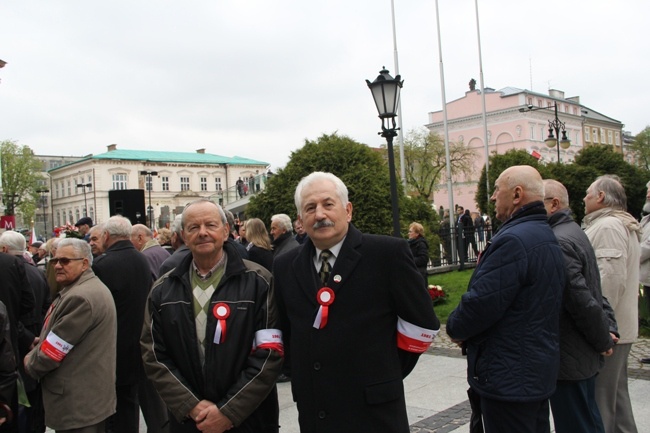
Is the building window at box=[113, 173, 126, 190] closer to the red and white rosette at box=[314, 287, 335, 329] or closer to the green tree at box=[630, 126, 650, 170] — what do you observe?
the green tree at box=[630, 126, 650, 170]

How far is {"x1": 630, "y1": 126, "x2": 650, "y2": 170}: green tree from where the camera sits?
78.4m

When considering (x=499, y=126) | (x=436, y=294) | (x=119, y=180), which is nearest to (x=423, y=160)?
(x=499, y=126)

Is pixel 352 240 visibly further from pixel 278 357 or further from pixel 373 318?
pixel 278 357

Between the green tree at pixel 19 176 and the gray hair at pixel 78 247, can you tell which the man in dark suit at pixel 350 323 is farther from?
the green tree at pixel 19 176

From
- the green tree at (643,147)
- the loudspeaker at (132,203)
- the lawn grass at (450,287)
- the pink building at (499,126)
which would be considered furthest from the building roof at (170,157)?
the lawn grass at (450,287)

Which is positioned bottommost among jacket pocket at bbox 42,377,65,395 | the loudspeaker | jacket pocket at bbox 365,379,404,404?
jacket pocket at bbox 42,377,65,395

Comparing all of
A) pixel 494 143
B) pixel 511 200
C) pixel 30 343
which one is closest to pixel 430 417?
pixel 511 200

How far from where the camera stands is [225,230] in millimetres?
3553

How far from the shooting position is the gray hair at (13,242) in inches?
250

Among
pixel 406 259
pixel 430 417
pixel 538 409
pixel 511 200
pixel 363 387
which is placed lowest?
pixel 430 417

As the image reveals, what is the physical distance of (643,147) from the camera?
79.8 meters

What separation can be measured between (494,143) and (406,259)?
65706mm

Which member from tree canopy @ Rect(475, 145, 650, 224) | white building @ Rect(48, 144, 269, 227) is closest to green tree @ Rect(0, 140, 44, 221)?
white building @ Rect(48, 144, 269, 227)

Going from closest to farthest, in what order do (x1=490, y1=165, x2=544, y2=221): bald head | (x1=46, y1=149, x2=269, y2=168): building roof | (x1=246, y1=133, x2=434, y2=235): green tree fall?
(x1=490, y1=165, x2=544, y2=221): bald head < (x1=246, y1=133, x2=434, y2=235): green tree < (x1=46, y1=149, x2=269, y2=168): building roof
